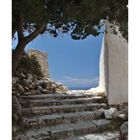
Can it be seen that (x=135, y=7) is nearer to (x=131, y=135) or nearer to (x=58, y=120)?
(x=131, y=135)

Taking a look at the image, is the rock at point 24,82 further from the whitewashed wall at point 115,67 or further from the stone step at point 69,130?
the stone step at point 69,130

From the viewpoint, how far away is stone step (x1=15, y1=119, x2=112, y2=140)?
339 centimetres

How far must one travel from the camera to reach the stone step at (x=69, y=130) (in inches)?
134

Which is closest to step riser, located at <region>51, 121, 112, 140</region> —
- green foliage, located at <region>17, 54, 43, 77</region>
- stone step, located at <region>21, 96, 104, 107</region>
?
stone step, located at <region>21, 96, 104, 107</region>

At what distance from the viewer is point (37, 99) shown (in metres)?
4.82

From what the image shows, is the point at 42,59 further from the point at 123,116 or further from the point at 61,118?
the point at 123,116

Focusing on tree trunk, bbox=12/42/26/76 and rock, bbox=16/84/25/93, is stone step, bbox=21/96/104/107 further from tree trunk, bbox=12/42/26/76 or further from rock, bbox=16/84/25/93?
rock, bbox=16/84/25/93

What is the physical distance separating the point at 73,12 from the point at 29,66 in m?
3.90

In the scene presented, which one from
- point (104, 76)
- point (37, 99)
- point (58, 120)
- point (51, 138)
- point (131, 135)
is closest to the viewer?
point (131, 135)

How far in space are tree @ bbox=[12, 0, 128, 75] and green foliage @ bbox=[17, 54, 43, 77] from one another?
6.39 ft

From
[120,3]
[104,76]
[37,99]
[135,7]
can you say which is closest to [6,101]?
[135,7]

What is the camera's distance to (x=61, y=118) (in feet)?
13.0

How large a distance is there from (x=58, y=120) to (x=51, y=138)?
534mm

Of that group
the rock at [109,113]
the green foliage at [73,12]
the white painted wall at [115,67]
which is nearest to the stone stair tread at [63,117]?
the rock at [109,113]
